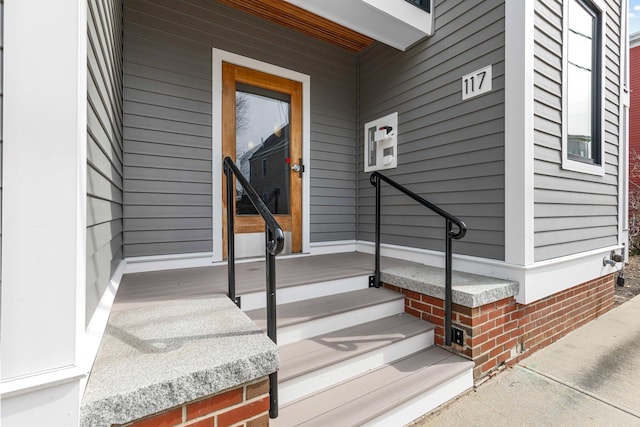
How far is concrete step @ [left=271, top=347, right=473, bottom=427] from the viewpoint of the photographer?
1.42 meters

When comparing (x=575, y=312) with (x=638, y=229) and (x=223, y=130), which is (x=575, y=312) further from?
(x=638, y=229)

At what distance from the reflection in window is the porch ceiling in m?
2.02

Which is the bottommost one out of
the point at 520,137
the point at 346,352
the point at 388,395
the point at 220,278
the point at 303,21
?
the point at 388,395

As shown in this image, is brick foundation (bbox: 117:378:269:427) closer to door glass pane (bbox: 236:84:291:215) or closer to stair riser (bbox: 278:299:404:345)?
stair riser (bbox: 278:299:404:345)

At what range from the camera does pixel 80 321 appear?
0.88 m

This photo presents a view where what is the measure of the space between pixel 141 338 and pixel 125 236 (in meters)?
1.56

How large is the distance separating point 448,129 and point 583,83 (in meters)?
1.48

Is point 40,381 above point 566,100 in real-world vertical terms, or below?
below

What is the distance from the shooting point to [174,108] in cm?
273

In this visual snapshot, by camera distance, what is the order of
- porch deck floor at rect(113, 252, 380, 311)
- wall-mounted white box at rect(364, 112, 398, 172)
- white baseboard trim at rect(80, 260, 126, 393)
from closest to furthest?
white baseboard trim at rect(80, 260, 126, 393)
porch deck floor at rect(113, 252, 380, 311)
wall-mounted white box at rect(364, 112, 398, 172)

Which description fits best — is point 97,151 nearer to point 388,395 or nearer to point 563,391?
point 388,395

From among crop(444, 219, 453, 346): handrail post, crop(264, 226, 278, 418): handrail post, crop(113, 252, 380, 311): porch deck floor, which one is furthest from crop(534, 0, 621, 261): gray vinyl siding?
crop(264, 226, 278, 418): handrail post

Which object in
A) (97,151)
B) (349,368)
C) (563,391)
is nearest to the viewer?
(97,151)

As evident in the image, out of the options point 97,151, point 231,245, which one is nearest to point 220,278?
point 231,245
